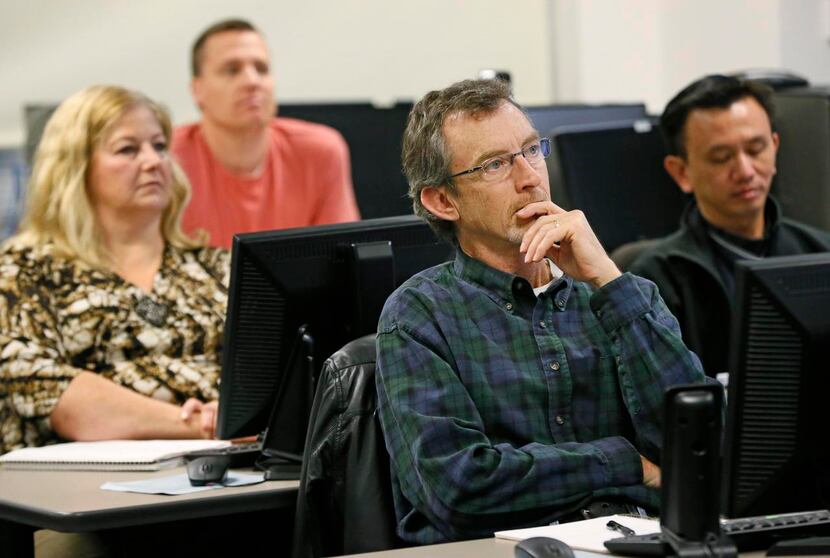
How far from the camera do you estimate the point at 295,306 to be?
7.36 feet

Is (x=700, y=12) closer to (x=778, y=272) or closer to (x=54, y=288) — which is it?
(x=54, y=288)

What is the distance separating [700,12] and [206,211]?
2426 mm

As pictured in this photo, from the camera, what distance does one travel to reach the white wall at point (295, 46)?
16.9 ft

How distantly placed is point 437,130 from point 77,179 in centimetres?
127

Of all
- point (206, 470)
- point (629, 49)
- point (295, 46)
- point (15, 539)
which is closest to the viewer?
point (206, 470)

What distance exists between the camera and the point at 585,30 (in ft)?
18.6

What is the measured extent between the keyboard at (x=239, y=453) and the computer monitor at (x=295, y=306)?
3.3 inches

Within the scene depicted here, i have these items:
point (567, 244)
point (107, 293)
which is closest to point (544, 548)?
point (567, 244)

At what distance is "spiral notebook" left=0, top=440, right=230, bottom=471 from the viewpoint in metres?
2.34

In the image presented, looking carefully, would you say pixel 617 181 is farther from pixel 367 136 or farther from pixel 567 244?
pixel 567 244

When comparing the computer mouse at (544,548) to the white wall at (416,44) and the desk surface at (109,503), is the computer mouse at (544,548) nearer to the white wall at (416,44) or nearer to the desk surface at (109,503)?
the desk surface at (109,503)

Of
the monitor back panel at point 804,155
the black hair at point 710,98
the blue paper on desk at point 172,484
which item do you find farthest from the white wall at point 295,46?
the blue paper on desk at point 172,484

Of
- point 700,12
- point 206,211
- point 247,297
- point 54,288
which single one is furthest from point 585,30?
point 247,297

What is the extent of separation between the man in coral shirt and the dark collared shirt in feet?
6.78
